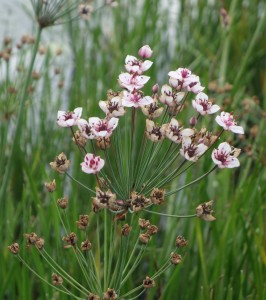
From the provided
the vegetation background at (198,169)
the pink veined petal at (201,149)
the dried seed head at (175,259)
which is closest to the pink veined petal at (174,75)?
the pink veined petal at (201,149)

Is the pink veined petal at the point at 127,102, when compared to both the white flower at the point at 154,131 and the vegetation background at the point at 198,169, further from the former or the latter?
the vegetation background at the point at 198,169

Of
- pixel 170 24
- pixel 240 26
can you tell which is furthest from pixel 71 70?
pixel 240 26

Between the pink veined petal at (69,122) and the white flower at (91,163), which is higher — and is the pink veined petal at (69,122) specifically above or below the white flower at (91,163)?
above

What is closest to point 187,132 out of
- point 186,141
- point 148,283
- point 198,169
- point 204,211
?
point 186,141

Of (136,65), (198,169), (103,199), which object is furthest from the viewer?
(198,169)

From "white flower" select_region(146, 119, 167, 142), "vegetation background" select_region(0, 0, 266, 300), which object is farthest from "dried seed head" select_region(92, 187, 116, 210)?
"vegetation background" select_region(0, 0, 266, 300)

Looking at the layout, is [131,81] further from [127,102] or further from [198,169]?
[198,169]
